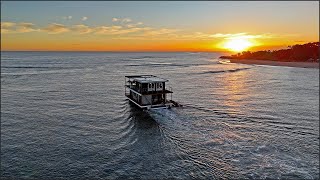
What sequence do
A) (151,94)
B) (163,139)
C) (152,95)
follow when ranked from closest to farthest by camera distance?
(163,139)
(151,94)
(152,95)

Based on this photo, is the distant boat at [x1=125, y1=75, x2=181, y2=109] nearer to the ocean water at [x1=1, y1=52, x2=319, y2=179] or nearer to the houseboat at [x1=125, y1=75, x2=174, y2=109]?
the houseboat at [x1=125, y1=75, x2=174, y2=109]

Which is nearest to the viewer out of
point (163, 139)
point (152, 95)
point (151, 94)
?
point (163, 139)

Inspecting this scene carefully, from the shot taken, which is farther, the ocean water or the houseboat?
the houseboat

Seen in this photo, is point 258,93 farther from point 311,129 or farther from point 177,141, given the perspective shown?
point 177,141

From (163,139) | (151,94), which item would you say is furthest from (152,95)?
(163,139)

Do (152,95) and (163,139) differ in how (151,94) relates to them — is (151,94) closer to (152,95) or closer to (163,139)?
(152,95)

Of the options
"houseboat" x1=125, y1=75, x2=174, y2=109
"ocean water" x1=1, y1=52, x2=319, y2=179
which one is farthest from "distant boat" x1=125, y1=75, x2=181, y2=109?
"ocean water" x1=1, y1=52, x2=319, y2=179

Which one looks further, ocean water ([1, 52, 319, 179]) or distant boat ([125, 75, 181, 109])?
distant boat ([125, 75, 181, 109])

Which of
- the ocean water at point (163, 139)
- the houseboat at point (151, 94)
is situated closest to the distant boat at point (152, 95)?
the houseboat at point (151, 94)

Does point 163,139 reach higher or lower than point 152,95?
lower

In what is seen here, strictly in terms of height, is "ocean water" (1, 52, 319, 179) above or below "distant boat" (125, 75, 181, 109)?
below

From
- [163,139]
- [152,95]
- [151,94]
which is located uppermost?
[151,94]
